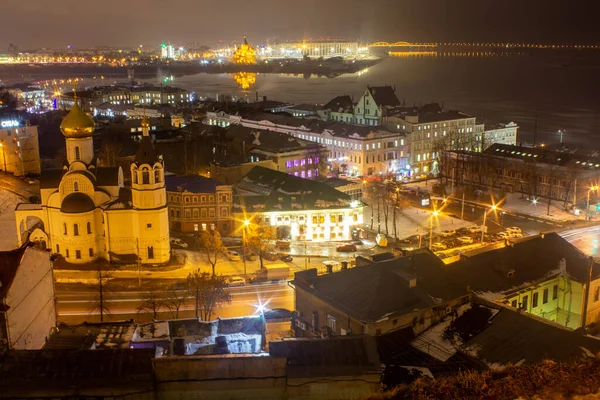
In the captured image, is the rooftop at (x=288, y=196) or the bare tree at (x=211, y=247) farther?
the rooftop at (x=288, y=196)

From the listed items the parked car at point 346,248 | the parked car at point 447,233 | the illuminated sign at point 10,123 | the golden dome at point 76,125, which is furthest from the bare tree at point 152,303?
the illuminated sign at point 10,123

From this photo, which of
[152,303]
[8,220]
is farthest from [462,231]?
[8,220]

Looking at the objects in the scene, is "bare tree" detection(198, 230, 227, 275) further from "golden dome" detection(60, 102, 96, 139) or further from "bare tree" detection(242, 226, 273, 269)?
"golden dome" detection(60, 102, 96, 139)

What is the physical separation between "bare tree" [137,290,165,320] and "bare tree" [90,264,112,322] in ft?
2.93

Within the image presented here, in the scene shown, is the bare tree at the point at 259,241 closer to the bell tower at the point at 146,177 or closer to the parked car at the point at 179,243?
the parked car at the point at 179,243

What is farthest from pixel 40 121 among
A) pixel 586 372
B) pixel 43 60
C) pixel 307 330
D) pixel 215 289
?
pixel 43 60

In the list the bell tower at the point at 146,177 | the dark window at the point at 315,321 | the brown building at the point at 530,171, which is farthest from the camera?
the brown building at the point at 530,171

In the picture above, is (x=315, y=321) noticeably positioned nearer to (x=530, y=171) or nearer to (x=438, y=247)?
(x=438, y=247)

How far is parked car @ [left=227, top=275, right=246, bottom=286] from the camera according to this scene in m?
19.1

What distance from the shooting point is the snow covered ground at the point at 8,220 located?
2191 centimetres

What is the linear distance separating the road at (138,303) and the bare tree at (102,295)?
0.26 ft

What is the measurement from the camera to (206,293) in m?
16.6

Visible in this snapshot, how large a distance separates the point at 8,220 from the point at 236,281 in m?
10.5

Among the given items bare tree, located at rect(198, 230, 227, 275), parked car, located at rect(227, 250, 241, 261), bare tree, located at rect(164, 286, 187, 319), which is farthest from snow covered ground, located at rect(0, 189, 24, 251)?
parked car, located at rect(227, 250, 241, 261)
